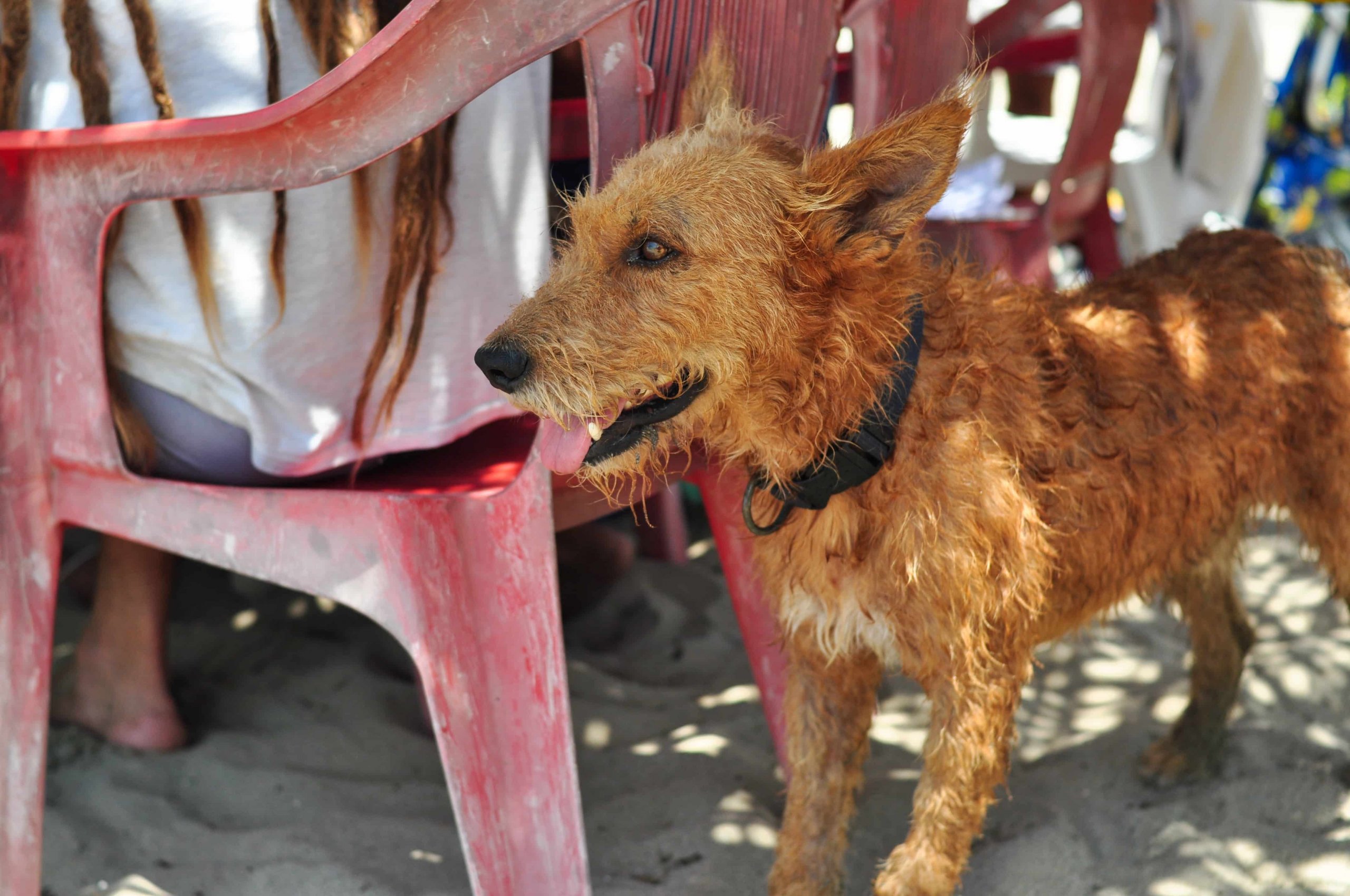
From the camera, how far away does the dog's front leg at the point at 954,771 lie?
7.07 feet

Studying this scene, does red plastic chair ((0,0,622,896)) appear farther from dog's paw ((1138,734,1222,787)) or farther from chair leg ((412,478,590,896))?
dog's paw ((1138,734,1222,787))

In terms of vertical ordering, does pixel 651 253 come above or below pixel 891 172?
below

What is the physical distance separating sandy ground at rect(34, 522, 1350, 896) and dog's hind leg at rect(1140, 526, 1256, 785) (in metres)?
0.07

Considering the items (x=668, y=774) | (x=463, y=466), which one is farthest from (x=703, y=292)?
(x=668, y=774)

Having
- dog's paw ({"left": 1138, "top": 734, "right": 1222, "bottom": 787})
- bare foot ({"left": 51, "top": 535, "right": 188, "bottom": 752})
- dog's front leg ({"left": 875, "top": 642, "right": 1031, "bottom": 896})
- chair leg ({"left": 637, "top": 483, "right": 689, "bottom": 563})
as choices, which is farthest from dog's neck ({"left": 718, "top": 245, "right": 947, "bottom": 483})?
chair leg ({"left": 637, "top": 483, "right": 689, "bottom": 563})

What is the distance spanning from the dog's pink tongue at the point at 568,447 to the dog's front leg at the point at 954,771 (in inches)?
31.3

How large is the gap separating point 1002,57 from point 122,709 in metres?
4.29

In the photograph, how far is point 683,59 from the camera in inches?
88.0

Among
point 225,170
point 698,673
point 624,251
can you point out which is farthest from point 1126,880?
point 225,170

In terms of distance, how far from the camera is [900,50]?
276 cm

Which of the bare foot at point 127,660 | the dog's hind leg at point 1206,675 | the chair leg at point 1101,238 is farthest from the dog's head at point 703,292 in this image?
the chair leg at point 1101,238

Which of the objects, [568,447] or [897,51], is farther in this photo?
[897,51]

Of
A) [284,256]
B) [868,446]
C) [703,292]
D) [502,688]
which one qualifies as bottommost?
[502,688]

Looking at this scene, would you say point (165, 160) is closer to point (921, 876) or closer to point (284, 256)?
point (284, 256)
